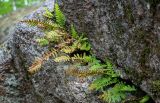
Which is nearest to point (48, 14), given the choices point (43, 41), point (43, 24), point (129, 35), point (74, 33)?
point (43, 24)

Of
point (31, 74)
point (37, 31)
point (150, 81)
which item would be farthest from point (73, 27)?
point (150, 81)

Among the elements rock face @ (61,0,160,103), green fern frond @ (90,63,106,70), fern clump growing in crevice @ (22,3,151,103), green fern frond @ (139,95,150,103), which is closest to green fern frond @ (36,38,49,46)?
fern clump growing in crevice @ (22,3,151,103)

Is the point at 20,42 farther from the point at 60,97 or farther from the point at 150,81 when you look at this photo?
the point at 150,81

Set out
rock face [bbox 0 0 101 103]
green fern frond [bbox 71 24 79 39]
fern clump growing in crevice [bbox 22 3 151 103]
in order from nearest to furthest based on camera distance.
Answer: fern clump growing in crevice [bbox 22 3 151 103]
rock face [bbox 0 0 101 103]
green fern frond [bbox 71 24 79 39]

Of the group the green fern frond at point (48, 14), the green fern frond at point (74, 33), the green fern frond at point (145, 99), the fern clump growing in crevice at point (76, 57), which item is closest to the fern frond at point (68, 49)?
the fern clump growing in crevice at point (76, 57)

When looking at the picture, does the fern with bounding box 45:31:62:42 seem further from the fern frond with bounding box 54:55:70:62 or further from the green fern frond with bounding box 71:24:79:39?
the fern frond with bounding box 54:55:70:62

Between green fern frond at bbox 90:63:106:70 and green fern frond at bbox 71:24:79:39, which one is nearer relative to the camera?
green fern frond at bbox 90:63:106:70
